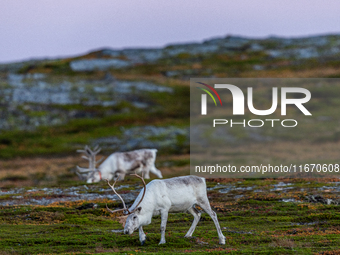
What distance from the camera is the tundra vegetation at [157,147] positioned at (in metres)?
19.0

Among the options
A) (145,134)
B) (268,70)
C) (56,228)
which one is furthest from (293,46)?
(56,228)

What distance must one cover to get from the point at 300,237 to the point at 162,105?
67303mm

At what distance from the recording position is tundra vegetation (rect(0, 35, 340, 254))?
19.0m

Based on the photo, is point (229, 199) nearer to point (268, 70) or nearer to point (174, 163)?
point (174, 163)

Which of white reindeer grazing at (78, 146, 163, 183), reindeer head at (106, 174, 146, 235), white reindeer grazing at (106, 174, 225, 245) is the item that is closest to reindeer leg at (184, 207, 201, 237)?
white reindeer grazing at (106, 174, 225, 245)

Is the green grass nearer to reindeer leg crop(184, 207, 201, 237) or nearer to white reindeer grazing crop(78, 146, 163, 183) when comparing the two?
reindeer leg crop(184, 207, 201, 237)

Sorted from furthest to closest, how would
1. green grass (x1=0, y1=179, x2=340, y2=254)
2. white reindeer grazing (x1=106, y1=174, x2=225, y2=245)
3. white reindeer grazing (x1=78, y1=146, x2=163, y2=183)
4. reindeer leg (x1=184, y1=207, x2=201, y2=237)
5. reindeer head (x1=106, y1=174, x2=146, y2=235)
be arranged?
white reindeer grazing (x1=78, y1=146, x2=163, y2=183), reindeer leg (x1=184, y1=207, x2=201, y2=237), green grass (x1=0, y1=179, x2=340, y2=254), white reindeer grazing (x1=106, y1=174, x2=225, y2=245), reindeer head (x1=106, y1=174, x2=146, y2=235)

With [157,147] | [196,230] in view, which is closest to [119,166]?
[196,230]

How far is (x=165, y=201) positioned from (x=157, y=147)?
43624mm

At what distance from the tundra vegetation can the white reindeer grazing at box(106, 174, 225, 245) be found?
3.41 ft

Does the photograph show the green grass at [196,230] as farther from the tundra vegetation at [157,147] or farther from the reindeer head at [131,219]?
the reindeer head at [131,219]

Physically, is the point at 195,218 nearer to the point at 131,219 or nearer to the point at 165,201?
the point at 165,201

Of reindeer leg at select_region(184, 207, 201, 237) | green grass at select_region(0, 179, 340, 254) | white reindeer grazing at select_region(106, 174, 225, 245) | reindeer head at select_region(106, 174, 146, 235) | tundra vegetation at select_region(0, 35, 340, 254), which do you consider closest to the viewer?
reindeer head at select_region(106, 174, 146, 235)

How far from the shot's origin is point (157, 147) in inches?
2392
